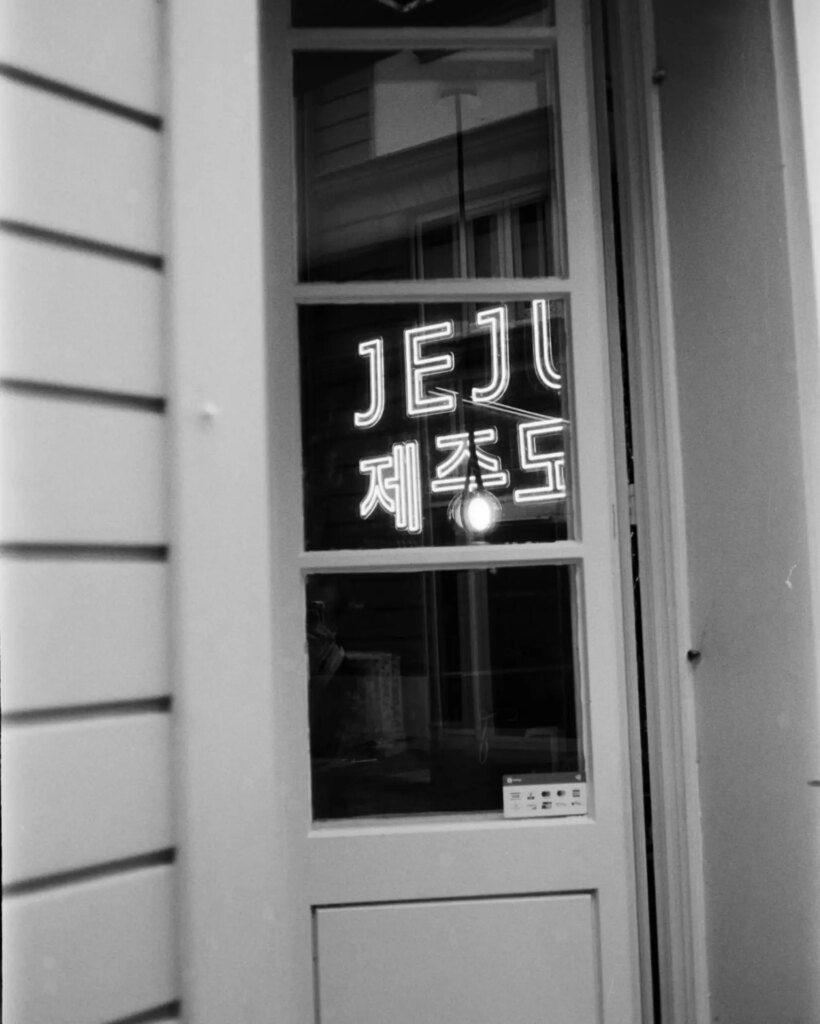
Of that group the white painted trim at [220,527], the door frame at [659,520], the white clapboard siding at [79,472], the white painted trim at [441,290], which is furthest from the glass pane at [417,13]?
the white clapboard siding at [79,472]

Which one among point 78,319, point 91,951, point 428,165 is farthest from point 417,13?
point 91,951

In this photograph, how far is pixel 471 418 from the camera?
236cm

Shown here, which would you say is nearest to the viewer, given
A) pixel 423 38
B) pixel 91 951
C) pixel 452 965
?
pixel 91 951

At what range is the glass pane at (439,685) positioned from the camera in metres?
2.25

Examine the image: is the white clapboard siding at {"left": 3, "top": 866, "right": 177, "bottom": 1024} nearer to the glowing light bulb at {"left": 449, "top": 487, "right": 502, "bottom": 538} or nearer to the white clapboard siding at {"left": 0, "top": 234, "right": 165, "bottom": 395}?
the white clapboard siding at {"left": 0, "top": 234, "right": 165, "bottom": 395}

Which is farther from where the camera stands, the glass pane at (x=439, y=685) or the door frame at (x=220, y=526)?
the glass pane at (x=439, y=685)

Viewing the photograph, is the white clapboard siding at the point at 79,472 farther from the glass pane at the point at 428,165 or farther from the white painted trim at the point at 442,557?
the glass pane at the point at 428,165

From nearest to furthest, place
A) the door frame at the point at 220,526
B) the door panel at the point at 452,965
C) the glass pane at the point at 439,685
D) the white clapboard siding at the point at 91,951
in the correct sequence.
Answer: the white clapboard siding at the point at 91,951
the door frame at the point at 220,526
the door panel at the point at 452,965
the glass pane at the point at 439,685

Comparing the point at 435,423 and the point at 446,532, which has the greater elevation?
the point at 435,423

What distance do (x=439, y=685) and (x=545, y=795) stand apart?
31cm

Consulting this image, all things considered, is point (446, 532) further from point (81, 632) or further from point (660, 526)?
point (81, 632)

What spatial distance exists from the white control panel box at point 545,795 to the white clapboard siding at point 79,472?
3.84ft

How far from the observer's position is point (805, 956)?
6.93ft

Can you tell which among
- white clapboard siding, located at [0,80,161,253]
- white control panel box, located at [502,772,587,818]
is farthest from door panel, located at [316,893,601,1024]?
white clapboard siding, located at [0,80,161,253]
